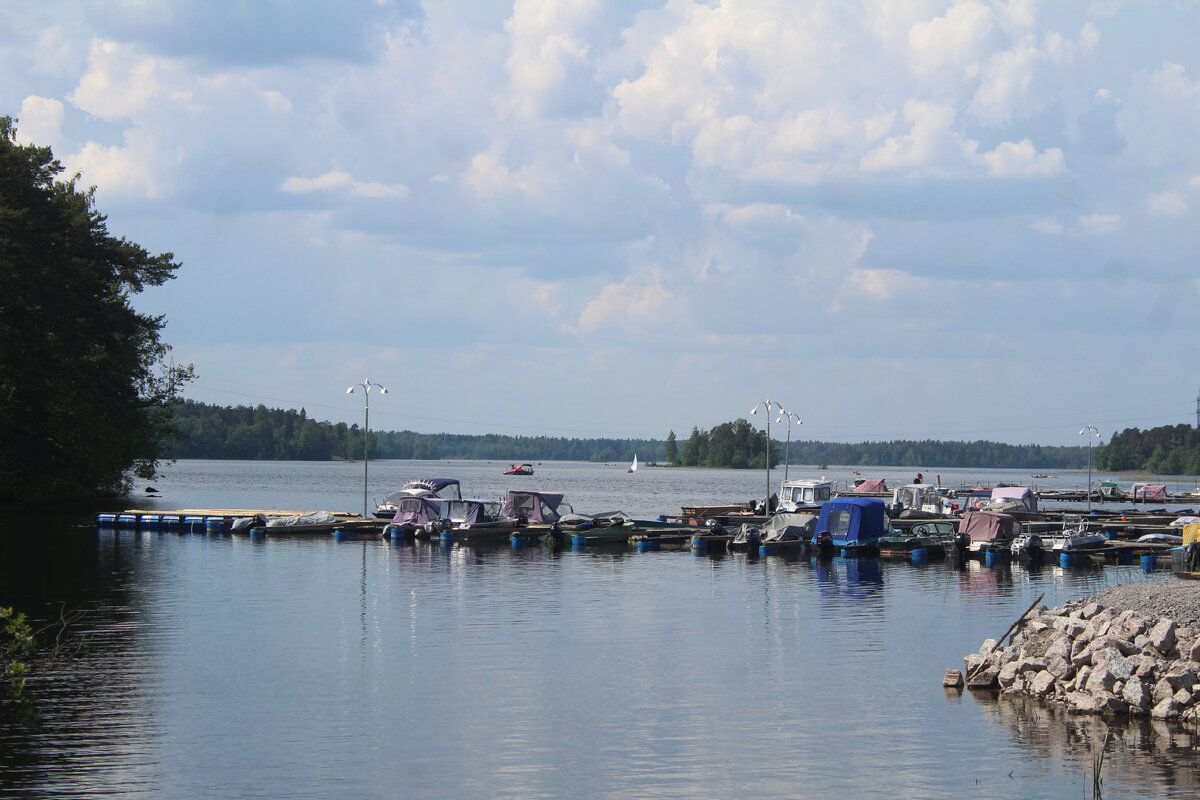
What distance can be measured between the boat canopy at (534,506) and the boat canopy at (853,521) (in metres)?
18.8

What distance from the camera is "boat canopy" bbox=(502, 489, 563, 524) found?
7800cm

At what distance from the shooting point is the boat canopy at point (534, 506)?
78.0 metres

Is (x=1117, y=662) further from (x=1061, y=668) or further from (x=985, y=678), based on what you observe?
(x=985, y=678)

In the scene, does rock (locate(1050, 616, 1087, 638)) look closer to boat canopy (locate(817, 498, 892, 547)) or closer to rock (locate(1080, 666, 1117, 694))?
rock (locate(1080, 666, 1117, 694))

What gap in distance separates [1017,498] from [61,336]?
7067cm

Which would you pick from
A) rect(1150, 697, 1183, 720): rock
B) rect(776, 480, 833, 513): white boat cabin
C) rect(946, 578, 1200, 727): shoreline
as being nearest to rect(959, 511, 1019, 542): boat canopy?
rect(776, 480, 833, 513): white boat cabin

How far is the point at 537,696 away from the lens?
2753 cm

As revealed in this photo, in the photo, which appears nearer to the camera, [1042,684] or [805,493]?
[1042,684]

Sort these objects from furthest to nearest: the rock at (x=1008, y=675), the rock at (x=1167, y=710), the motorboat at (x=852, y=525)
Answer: the motorboat at (x=852, y=525) < the rock at (x=1008, y=675) < the rock at (x=1167, y=710)

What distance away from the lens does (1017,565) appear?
64.0 m

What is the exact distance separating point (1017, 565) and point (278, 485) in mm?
138047

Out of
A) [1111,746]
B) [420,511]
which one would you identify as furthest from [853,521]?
[1111,746]

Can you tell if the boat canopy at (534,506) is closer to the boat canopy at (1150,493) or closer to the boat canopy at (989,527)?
the boat canopy at (989,527)

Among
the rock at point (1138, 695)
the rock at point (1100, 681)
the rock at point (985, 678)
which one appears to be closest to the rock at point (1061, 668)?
the rock at point (1100, 681)
